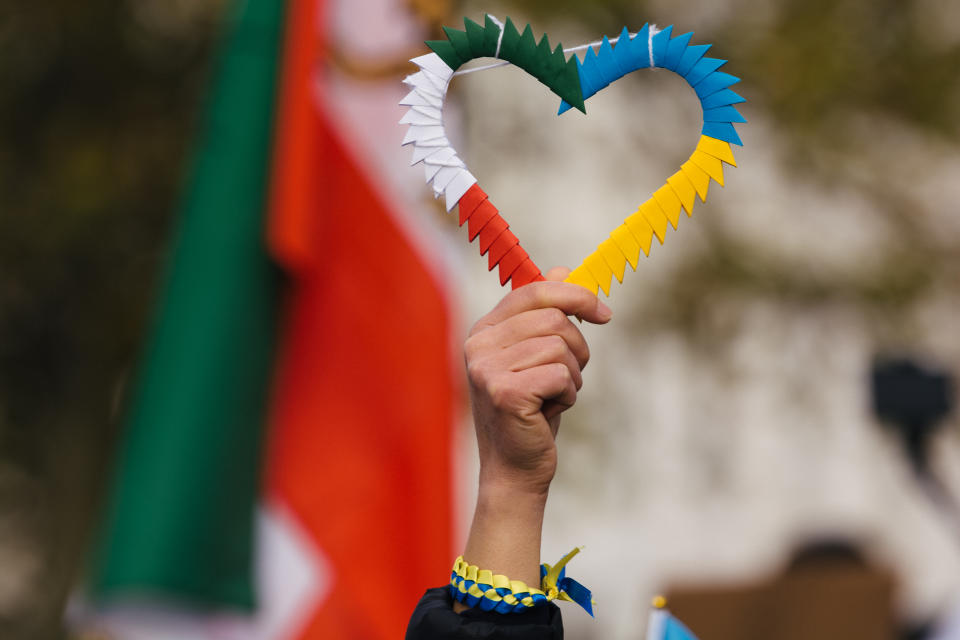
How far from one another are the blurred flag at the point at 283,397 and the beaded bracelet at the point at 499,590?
1916 mm

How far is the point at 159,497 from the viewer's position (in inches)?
121

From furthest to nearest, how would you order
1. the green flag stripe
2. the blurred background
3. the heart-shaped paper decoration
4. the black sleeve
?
the blurred background < the green flag stripe < the heart-shaped paper decoration < the black sleeve

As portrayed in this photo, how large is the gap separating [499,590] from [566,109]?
0.55 metres

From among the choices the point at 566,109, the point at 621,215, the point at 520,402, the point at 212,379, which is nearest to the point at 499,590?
the point at 520,402

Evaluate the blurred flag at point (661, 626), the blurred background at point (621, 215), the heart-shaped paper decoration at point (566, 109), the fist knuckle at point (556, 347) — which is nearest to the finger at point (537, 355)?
the fist knuckle at point (556, 347)

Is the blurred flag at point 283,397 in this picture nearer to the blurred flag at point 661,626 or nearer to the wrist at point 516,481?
the blurred flag at point 661,626

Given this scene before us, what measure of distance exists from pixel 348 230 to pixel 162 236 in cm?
230

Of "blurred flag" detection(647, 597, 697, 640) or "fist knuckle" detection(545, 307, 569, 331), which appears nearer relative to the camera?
"fist knuckle" detection(545, 307, 569, 331)

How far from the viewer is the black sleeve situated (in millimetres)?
1264

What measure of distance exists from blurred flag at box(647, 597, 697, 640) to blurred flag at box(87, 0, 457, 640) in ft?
6.01

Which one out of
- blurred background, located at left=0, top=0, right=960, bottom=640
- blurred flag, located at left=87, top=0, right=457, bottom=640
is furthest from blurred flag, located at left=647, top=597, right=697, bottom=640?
blurred background, located at left=0, top=0, right=960, bottom=640

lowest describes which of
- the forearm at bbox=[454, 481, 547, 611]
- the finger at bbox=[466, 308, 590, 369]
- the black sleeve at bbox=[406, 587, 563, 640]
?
the black sleeve at bbox=[406, 587, 563, 640]

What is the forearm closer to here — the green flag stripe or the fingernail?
the fingernail

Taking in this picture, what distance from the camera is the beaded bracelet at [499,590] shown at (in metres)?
1.28
